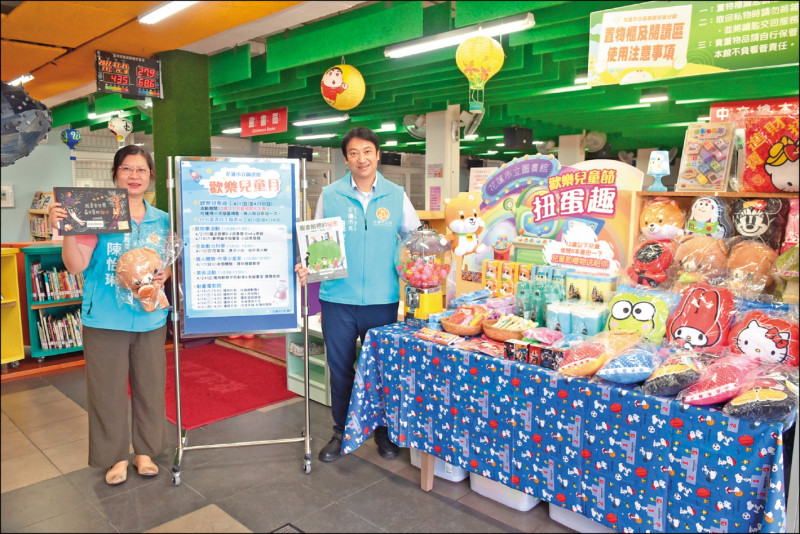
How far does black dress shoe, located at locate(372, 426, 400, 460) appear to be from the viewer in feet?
10.3

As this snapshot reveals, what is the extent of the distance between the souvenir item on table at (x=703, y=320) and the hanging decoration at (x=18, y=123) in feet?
8.14

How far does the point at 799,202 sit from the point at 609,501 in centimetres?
142

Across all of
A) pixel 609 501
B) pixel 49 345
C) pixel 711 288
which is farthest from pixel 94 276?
pixel 49 345

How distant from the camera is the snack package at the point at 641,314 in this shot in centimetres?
237

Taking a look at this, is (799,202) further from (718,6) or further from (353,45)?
(353,45)

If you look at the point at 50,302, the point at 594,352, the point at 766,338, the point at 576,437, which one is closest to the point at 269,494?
the point at 576,437

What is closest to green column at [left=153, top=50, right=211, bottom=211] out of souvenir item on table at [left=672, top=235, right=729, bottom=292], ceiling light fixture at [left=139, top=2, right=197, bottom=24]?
ceiling light fixture at [left=139, top=2, right=197, bottom=24]

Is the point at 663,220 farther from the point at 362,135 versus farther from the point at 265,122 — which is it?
the point at 265,122

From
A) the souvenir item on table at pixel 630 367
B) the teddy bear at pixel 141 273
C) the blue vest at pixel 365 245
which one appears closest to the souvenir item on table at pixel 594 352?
the souvenir item on table at pixel 630 367

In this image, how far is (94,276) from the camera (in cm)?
257

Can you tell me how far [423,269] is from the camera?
295 centimetres

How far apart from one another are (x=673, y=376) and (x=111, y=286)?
2407mm

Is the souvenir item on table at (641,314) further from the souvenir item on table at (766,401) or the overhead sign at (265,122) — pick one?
the overhead sign at (265,122)

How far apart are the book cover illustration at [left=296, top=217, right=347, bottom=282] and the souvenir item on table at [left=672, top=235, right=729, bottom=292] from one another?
1.61m
